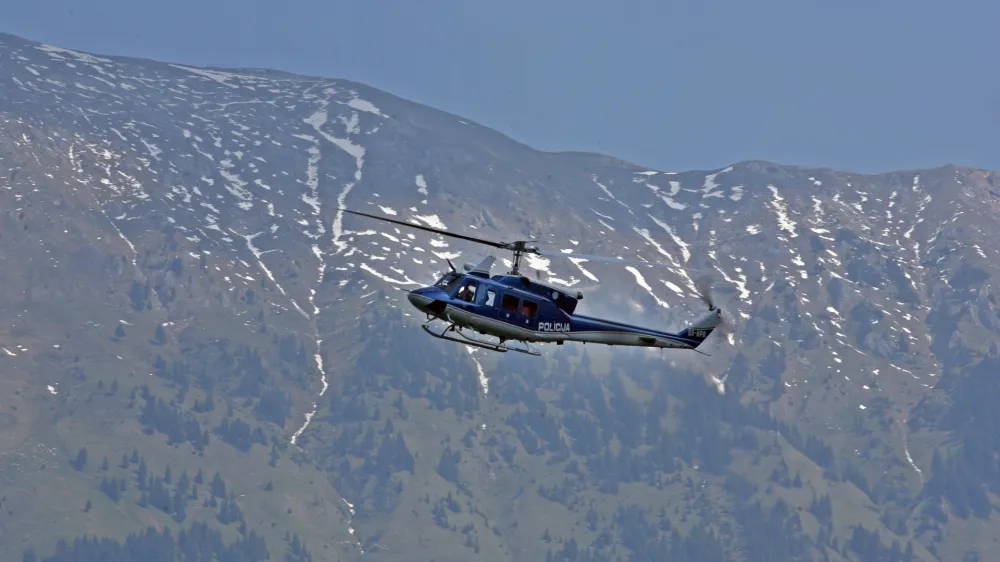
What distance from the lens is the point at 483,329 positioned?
109m

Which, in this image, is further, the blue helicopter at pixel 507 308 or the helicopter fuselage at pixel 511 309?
the helicopter fuselage at pixel 511 309

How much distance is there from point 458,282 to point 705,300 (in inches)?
856

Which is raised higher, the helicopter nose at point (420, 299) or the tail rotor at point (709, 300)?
the tail rotor at point (709, 300)

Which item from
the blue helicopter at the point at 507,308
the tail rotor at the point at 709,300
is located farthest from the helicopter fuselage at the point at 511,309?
the tail rotor at the point at 709,300

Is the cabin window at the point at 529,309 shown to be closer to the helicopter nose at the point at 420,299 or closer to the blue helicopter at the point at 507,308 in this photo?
the blue helicopter at the point at 507,308

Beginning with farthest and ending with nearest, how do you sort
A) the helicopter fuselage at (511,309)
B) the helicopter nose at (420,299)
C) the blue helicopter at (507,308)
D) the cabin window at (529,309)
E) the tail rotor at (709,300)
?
the tail rotor at (709,300), the cabin window at (529,309), the helicopter fuselage at (511,309), the blue helicopter at (507,308), the helicopter nose at (420,299)

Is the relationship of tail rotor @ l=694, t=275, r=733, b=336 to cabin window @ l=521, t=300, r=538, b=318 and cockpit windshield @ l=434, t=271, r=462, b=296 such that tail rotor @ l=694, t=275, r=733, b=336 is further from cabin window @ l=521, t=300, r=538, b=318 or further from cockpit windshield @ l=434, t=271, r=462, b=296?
cockpit windshield @ l=434, t=271, r=462, b=296

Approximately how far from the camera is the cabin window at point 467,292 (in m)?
108

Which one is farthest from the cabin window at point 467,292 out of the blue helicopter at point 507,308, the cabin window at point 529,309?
the cabin window at point 529,309

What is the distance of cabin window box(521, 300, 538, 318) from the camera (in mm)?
110375

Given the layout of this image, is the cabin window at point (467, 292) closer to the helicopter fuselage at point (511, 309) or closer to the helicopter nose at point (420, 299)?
the helicopter fuselage at point (511, 309)

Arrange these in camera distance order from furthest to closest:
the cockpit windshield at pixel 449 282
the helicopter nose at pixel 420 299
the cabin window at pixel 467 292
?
the cockpit windshield at pixel 449 282 → the cabin window at pixel 467 292 → the helicopter nose at pixel 420 299

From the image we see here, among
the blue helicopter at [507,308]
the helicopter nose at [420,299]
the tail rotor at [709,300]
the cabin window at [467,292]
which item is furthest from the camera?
the tail rotor at [709,300]

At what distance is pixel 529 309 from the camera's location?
4355 inches
